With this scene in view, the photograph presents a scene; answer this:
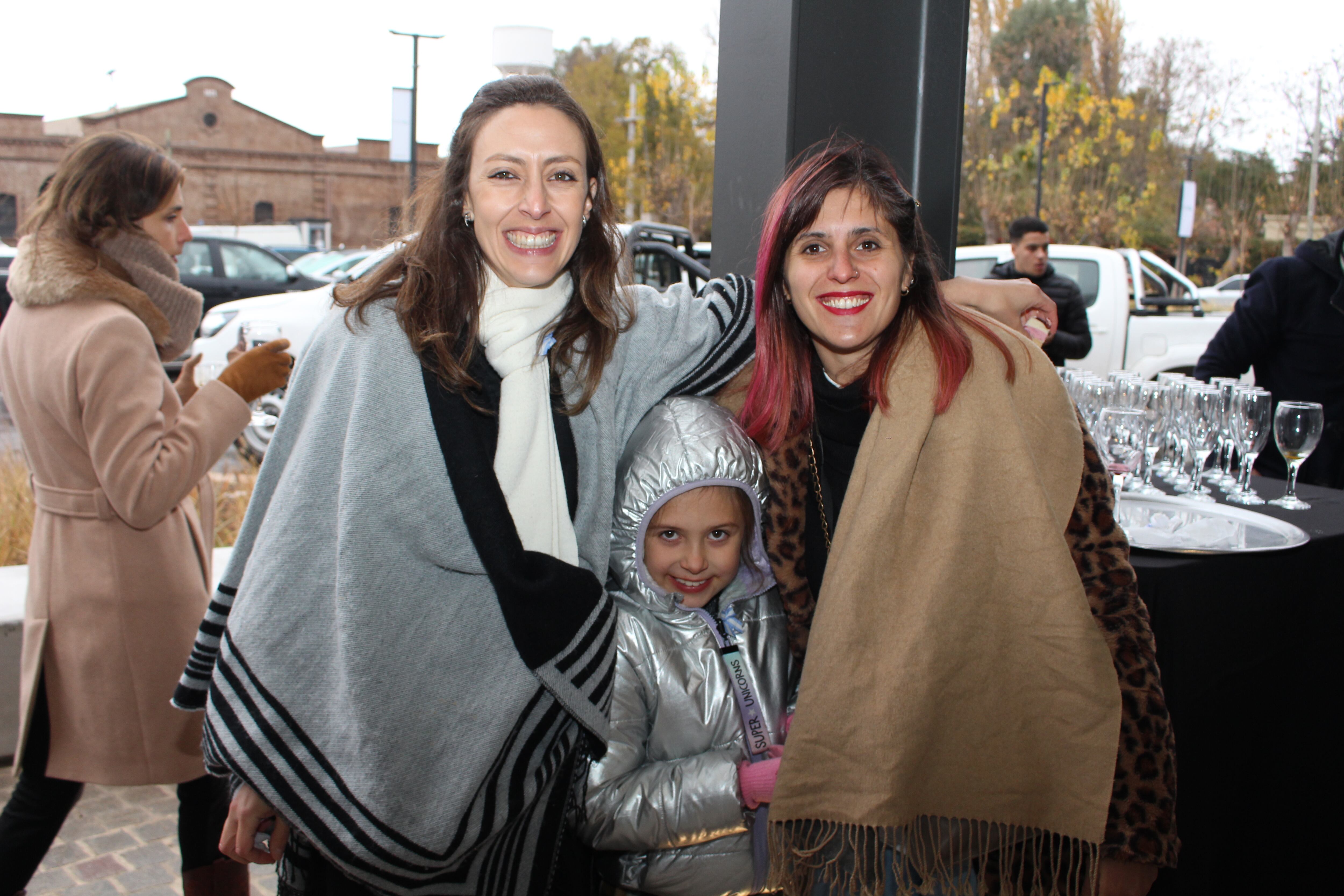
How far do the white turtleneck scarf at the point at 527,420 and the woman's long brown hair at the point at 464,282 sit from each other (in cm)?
4

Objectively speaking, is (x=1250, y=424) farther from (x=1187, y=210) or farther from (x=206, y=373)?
(x=1187, y=210)

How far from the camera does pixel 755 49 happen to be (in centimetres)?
286

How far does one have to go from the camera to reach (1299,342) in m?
4.12

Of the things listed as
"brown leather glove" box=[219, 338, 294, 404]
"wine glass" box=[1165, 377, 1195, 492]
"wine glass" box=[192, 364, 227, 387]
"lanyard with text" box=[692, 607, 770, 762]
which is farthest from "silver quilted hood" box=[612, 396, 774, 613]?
"wine glass" box=[1165, 377, 1195, 492]

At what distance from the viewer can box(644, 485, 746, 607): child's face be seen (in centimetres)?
191

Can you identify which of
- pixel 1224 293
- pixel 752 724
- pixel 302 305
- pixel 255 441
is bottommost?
pixel 255 441

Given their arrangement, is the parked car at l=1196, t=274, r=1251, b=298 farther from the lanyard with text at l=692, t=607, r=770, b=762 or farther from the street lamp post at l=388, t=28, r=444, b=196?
the lanyard with text at l=692, t=607, r=770, b=762

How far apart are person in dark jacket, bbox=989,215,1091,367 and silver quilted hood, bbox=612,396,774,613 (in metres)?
5.14

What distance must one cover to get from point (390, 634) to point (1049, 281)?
6358mm

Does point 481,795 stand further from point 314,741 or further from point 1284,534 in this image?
point 1284,534

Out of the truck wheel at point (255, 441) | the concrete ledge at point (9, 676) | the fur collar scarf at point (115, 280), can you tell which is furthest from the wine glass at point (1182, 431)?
the truck wheel at point (255, 441)

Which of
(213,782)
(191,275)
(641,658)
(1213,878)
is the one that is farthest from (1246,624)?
(191,275)

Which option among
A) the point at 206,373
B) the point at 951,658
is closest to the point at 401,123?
the point at 206,373

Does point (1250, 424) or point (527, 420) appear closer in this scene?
point (527, 420)
